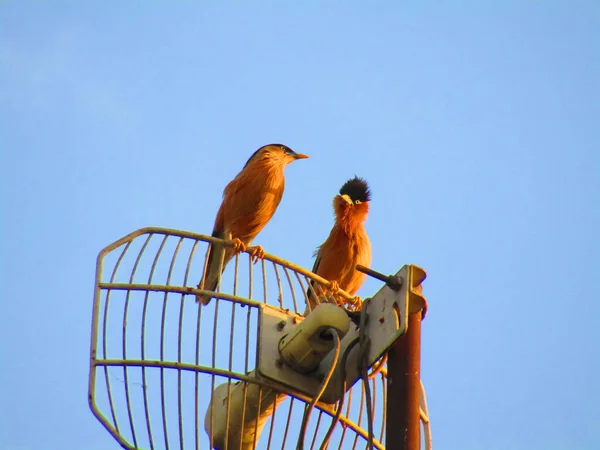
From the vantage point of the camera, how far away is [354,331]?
9.61ft

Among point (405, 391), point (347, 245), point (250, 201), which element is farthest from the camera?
point (347, 245)

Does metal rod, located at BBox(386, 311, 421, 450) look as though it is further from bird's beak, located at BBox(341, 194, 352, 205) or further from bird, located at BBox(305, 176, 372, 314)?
bird's beak, located at BBox(341, 194, 352, 205)

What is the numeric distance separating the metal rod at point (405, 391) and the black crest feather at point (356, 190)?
569 cm

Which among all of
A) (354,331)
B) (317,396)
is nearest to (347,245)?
(354,331)

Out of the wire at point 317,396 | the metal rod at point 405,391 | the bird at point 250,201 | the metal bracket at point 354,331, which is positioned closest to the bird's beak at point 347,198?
the bird at point 250,201

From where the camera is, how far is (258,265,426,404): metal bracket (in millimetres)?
2566

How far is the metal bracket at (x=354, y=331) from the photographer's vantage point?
2.57 m

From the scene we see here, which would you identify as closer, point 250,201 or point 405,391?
point 405,391

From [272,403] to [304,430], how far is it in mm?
576

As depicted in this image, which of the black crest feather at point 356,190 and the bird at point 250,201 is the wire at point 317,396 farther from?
the black crest feather at point 356,190

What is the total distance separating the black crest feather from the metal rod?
5685 millimetres

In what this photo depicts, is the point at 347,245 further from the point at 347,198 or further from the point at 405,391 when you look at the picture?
the point at 405,391

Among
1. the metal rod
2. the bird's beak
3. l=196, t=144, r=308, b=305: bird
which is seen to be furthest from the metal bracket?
the bird's beak

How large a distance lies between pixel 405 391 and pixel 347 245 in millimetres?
5379
